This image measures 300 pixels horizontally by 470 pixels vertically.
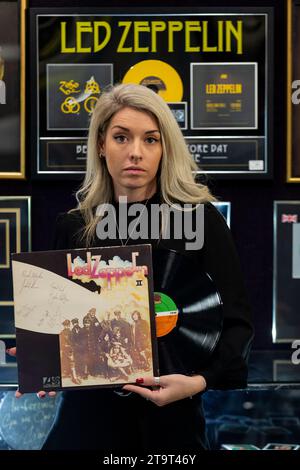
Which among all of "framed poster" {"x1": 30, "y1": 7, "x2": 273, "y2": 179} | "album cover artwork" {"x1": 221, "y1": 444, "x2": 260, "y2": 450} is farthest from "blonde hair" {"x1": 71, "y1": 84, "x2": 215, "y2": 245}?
"album cover artwork" {"x1": 221, "y1": 444, "x2": 260, "y2": 450}

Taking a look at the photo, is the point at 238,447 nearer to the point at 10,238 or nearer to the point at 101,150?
the point at 10,238

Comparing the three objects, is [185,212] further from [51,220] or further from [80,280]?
[51,220]

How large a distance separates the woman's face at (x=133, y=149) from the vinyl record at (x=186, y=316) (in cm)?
15

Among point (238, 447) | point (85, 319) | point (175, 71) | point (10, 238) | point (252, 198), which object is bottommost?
point (238, 447)

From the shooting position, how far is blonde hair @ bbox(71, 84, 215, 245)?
1047 mm

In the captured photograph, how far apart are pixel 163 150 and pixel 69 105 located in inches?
34.6

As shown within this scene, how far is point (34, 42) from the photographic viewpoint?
6.05ft

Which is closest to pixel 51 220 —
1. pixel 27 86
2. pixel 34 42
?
pixel 27 86

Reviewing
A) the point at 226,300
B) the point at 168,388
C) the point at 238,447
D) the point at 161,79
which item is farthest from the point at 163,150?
the point at 238,447

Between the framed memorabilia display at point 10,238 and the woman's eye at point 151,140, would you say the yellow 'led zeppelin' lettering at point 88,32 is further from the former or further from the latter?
the woman's eye at point 151,140

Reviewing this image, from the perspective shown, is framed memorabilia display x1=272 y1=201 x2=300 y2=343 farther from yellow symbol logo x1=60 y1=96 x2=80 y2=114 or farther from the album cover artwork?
yellow symbol logo x1=60 y1=96 x2=80 y2=114

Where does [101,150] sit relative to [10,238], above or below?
above

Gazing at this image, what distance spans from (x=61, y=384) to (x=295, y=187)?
1.17m

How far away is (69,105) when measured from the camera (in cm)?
185
